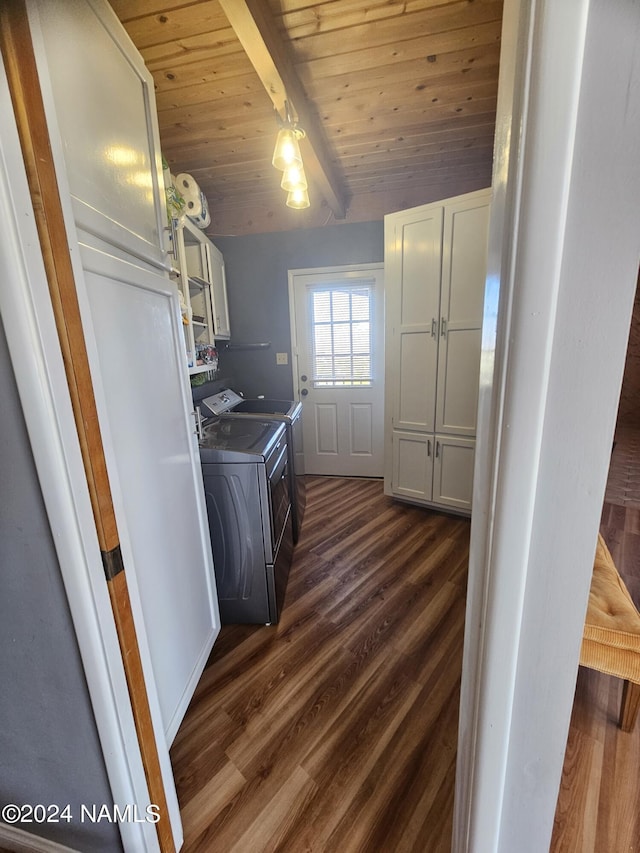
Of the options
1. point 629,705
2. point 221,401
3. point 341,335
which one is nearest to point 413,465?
point 341,335

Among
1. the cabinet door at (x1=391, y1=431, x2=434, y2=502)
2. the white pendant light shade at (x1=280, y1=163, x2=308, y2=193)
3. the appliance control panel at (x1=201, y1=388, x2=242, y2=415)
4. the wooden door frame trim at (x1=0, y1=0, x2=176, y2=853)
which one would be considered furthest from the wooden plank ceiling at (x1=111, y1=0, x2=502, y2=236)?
the cabinet door at (x1=391, y1=431, x2=434, y2=502)

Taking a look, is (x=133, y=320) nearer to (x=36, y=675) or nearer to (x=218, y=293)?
(x=36, y=675)

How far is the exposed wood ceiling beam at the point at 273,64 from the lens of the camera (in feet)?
4.10

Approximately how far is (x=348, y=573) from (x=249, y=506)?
33.3 inches

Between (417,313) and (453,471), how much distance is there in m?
1.18

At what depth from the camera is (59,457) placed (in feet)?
2.04

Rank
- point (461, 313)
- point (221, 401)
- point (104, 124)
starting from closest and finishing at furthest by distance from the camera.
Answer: point (104, 124) → point (461, 313) → point (221, 401)

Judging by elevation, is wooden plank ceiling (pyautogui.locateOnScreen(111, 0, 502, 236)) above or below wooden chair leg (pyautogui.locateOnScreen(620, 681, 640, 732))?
above

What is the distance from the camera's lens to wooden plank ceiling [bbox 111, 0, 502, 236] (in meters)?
1.38

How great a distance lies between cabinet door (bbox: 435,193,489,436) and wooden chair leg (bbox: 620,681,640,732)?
4.83 ft

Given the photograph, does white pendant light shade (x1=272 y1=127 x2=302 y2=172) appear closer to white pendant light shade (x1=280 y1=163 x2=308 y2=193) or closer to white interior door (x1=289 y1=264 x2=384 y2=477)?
white pendant light shade (x1=280 y1=163 x2=308 y2=193)

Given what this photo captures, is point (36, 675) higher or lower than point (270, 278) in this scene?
lower

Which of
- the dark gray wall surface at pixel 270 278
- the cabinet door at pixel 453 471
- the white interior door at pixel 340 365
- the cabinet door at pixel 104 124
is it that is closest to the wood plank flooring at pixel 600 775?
the cabinet door at pixel 453 471

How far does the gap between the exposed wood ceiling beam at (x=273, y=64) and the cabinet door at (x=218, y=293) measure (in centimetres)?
94
